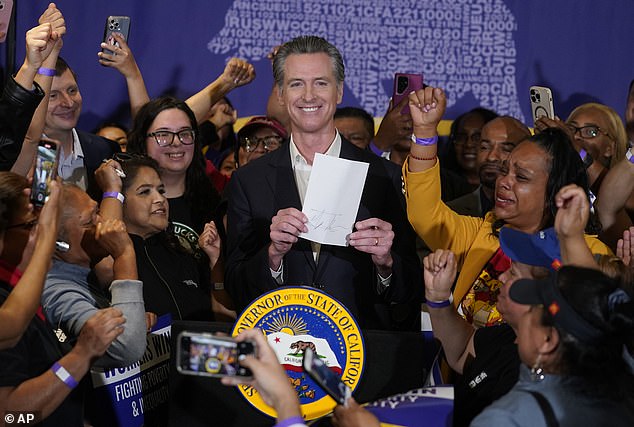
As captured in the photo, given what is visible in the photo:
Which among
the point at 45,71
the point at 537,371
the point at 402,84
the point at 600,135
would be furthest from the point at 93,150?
the point at 537,371

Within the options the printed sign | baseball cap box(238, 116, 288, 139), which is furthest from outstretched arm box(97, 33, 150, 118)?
the printed sign

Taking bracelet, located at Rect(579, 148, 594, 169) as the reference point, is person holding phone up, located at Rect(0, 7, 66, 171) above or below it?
above

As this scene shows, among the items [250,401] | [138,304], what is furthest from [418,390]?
[138,304]

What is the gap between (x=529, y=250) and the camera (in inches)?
109

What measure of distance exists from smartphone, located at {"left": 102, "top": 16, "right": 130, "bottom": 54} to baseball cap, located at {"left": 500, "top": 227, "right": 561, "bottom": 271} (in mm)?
2623

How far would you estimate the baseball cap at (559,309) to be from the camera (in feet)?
6.89

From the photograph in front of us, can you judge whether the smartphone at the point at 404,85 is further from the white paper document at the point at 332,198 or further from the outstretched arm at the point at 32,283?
the outstretched arm at the point at 32,283

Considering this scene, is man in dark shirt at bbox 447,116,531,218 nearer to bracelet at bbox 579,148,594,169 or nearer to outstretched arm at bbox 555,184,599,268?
bracelet at bbox 579,148,594,169

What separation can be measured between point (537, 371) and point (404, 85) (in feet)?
9.11

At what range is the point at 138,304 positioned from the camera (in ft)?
9.95

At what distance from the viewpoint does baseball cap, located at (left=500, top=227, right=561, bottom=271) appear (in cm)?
272

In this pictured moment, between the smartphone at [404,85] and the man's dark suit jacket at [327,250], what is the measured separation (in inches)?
53.4

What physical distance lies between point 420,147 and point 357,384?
94cm

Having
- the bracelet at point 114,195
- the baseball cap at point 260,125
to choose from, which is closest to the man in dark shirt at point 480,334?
the bracelet at point 114,195
